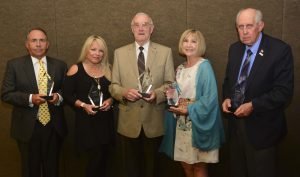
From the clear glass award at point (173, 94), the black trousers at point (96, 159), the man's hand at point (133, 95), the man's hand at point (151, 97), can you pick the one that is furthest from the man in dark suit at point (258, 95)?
the black trousers at point (96, 159)

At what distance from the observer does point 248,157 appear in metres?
2.83

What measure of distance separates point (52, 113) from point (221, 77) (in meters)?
1.83

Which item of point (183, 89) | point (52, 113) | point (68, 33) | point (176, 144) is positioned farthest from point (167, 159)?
point (68, 33)

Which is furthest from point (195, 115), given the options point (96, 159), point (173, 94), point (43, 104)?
point (43, 104)

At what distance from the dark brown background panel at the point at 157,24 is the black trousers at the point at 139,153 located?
983mm

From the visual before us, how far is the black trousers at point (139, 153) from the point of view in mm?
3240

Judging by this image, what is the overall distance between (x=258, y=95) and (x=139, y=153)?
122 centimetres

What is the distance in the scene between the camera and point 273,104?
2.71 m

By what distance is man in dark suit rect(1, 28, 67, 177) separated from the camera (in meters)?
3.13

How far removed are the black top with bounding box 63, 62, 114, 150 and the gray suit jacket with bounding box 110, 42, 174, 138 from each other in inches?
6.0

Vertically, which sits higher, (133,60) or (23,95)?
(133,60)

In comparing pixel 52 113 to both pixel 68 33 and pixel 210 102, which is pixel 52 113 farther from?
pixel 210 102

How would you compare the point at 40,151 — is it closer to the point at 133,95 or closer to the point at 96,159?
the point at 96,159

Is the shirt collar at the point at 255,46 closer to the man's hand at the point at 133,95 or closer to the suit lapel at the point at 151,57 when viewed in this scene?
the suit lapel at the point at 151,57
